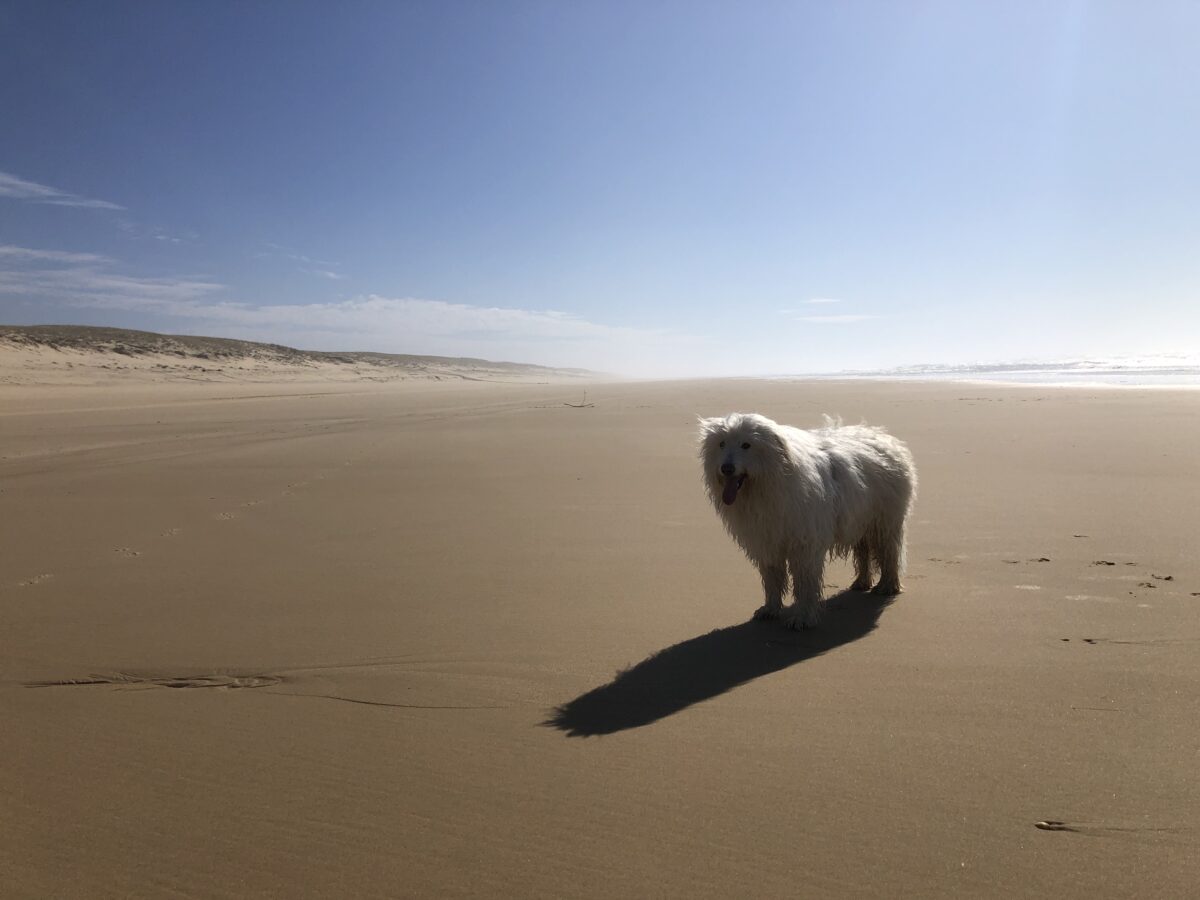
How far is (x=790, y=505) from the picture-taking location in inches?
174

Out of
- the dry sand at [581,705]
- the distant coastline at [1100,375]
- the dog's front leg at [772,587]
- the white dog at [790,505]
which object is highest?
the distant coastline at [1100,375]

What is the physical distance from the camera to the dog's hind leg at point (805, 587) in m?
4.34

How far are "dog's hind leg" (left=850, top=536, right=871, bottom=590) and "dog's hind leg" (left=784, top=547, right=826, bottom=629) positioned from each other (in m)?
0.77

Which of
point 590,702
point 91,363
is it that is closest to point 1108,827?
point 590,702

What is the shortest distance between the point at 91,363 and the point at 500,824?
135ft

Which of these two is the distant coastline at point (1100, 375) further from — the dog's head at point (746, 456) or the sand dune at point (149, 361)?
the sand dune at point (149, 361)

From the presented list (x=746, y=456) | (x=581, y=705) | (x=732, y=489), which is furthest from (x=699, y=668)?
(x=746, y=456)

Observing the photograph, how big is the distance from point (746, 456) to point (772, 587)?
83 centimetres

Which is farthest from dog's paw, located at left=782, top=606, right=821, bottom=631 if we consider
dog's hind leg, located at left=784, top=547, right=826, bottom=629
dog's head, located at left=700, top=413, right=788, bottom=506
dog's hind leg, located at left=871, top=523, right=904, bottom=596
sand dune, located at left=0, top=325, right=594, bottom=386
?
sand dune, located at left=0, top=325, right=594, bottom=386

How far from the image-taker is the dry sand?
87.4 inches

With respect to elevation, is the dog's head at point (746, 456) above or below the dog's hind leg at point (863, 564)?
above

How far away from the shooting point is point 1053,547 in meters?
5.48

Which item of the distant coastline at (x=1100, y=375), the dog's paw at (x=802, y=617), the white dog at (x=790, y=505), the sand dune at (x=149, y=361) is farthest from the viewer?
the sand dune at (x=149, y=361)

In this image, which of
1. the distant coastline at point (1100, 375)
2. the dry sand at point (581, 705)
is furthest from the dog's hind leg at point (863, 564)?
the distant coastline at point (1100, 375)
